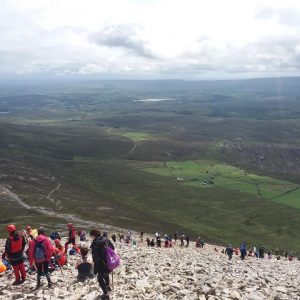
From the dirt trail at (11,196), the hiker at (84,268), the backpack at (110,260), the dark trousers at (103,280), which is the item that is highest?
the backpack at (110,260)

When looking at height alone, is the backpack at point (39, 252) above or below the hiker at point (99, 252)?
below

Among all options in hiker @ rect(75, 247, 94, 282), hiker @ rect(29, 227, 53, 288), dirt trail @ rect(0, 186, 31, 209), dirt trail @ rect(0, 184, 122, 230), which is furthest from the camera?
dirt trail @ rect(0, 186, 31, 209)

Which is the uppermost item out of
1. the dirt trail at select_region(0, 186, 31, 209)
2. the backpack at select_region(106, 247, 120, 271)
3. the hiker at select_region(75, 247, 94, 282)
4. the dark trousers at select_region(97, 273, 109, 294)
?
the backpack at select_region(106, 247, 120, 271)

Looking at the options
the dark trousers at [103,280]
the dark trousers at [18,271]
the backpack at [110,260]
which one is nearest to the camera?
the backpack at [110,260]

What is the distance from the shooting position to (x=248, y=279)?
28047 millimetres

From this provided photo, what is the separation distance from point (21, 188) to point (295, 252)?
105 meters

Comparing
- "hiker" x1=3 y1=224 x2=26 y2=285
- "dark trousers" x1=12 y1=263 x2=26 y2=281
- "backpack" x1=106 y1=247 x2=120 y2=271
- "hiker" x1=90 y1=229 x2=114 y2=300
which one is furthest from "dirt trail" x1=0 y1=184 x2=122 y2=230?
"backpack" x1=106 y1=247 x2=120 y2=271

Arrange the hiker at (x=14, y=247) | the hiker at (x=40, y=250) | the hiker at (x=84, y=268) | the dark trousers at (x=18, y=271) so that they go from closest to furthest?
1. the hiker at (x=40, y=250)
2. the hiker at (x=14, y=247)
3. the dark trousers at (x=18, y=271)
4. the hiker at (x=84, y=268)

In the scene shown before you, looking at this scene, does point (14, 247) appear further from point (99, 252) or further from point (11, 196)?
point (11, 196)

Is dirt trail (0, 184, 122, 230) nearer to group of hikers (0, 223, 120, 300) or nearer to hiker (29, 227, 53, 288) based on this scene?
group of hikers (0, 223, 120, 300)

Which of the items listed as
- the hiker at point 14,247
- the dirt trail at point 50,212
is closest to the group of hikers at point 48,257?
the hiker at point 14,247

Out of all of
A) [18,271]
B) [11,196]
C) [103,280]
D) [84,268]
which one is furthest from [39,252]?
[11,196]

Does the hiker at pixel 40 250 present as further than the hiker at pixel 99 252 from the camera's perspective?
Yes

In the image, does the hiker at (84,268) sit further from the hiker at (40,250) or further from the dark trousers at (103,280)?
the dark trousers at (103,280)
